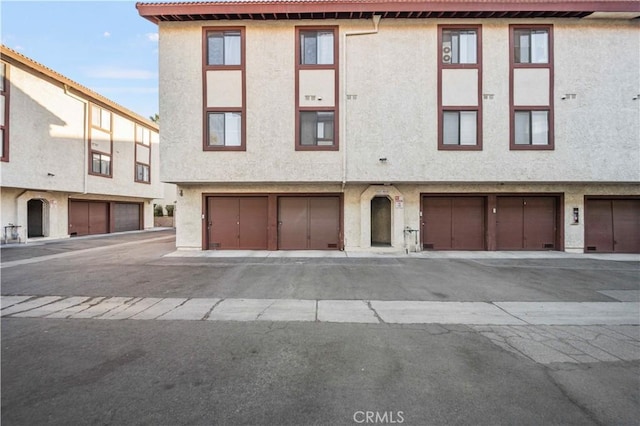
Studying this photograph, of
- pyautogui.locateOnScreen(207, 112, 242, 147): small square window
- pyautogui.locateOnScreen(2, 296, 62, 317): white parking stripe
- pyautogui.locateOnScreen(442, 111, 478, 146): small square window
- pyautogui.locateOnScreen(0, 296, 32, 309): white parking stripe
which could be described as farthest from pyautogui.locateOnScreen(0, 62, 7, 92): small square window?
pyautogui.locateOnScreen(442, 111, 478, 146): small square window

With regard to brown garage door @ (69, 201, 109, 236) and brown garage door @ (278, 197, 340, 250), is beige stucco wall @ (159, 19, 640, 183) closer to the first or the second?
brown garage door @ (278, 197, 340, 250)

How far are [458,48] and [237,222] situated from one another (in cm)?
1184

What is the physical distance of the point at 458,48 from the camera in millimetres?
11258

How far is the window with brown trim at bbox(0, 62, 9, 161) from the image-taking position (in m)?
13.8

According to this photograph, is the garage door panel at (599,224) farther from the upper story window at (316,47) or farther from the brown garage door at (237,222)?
the brown garage door at (237,222)

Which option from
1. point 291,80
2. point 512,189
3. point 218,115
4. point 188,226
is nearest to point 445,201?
point 512,189

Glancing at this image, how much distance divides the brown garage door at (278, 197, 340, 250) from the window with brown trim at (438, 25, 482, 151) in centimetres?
530

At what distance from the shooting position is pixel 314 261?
10008 millimetres

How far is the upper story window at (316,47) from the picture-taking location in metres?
11.3

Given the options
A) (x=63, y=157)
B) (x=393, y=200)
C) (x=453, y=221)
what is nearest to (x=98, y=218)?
(x=63, y=157)

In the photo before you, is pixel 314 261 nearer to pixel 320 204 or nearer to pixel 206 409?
pixel 320 204

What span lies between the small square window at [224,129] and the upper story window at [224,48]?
2158 mm

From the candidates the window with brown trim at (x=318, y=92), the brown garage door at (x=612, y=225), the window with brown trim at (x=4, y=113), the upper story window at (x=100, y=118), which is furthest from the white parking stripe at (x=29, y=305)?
the brown garage door at (x=612, y=225)

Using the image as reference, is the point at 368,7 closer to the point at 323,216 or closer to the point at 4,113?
the point at 323,216
